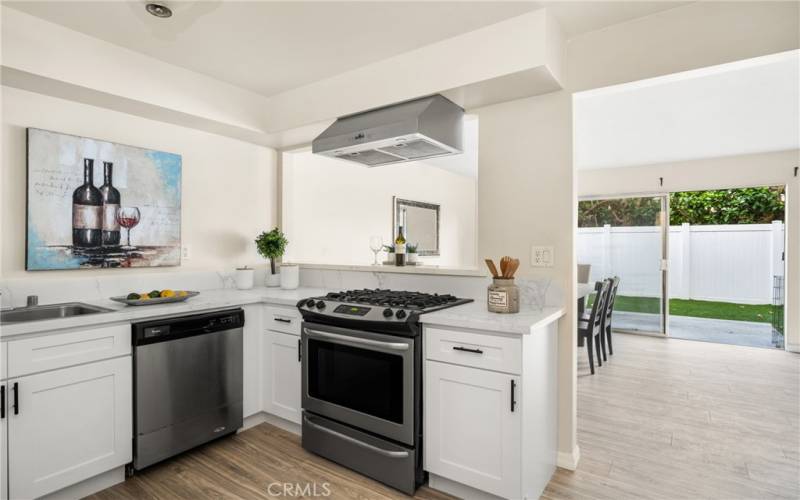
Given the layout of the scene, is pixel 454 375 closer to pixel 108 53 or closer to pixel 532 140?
pixel 532 140

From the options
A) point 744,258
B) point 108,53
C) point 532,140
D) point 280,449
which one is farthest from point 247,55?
point 744,258

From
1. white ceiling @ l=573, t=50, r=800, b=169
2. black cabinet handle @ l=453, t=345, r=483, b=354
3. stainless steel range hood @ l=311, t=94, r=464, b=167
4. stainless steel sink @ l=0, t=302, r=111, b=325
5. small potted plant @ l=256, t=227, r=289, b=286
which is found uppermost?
white ceiling @ l=573, t=50, r=800, b=169

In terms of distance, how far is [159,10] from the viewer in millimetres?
2061

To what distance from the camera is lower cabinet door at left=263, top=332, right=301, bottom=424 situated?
107 inches

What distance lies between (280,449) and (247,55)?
2450 millimetres

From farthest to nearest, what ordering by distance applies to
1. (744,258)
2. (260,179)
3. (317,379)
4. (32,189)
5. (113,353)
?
(744,258) → (260,179) → (317,379) → (32,189) → (113,353)

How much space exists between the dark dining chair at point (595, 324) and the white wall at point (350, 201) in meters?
1.77

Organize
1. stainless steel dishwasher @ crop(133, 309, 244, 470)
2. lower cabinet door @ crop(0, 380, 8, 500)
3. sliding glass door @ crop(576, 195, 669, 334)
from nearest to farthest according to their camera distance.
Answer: lower cabinet door @ crop(0, 380, 8, 500), stainless steel dishwasher @ crop(133, 309, 244, 470), sliding glass door @ crop(576, 195, 669, 334)

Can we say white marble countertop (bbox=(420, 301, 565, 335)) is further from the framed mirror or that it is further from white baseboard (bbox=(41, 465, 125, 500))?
the framed mirror

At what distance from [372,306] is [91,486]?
166cm

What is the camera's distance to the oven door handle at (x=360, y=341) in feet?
6.97

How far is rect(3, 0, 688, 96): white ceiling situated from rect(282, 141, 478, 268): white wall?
1.36m

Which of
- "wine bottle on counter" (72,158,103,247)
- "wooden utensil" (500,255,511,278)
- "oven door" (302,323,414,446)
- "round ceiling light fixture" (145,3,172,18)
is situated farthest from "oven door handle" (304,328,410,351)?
"round ceiling light fixture" (145,3,172,18)

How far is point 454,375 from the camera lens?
204cm
